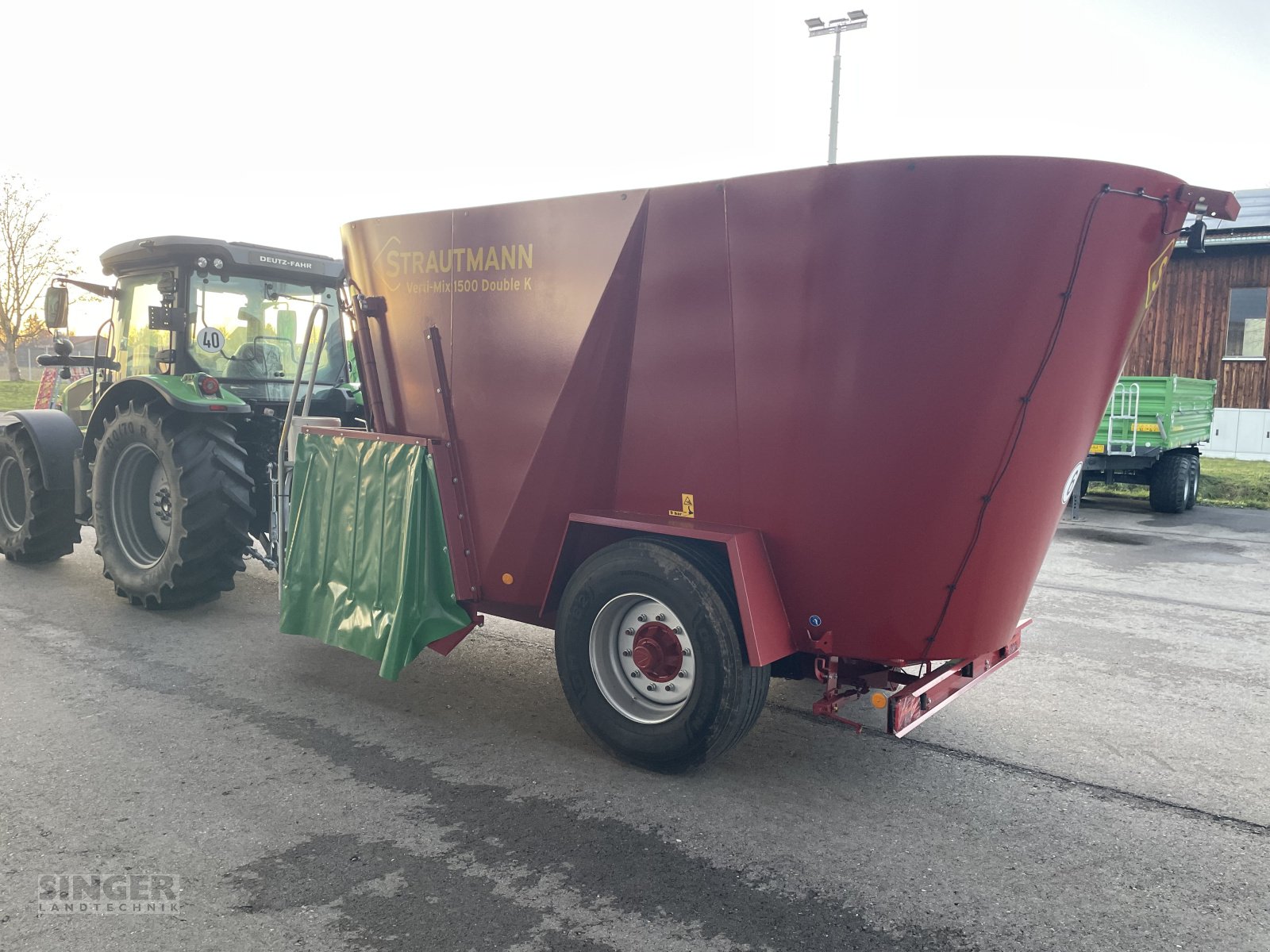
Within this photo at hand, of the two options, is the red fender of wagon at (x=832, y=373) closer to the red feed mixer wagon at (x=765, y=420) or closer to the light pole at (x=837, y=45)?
the red feed mixer wagon at (x=765, y=420)

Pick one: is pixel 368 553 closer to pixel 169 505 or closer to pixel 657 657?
pixel 657 657

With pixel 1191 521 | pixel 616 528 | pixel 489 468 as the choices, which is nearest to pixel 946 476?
pixel 616 528

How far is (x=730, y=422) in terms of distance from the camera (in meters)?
A: 3.61

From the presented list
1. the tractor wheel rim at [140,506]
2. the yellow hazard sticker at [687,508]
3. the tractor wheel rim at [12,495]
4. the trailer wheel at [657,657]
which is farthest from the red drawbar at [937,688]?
the tractor wheel rim at [12,495]

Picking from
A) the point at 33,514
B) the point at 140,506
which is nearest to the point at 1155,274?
the point at 140,506

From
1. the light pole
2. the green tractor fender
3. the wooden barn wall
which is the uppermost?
the light pole

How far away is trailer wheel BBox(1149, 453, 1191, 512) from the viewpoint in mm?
11945

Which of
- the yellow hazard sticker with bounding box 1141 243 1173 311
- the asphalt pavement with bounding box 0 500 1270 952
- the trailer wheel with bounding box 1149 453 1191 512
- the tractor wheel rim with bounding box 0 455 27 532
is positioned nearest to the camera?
the asphalt pavement with bounding box 0 500 1270 952

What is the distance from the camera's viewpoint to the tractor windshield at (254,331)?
6.57 meters

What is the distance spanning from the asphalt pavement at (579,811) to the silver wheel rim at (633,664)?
273mm

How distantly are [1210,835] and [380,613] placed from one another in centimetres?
352

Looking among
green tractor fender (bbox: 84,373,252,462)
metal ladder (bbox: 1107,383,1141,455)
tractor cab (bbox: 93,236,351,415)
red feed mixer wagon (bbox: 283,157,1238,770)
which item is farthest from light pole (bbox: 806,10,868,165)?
red feed mixer wagon (bbox: 283,157,1238,770)

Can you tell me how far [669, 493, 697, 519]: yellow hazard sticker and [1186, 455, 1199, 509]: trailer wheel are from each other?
1092cm

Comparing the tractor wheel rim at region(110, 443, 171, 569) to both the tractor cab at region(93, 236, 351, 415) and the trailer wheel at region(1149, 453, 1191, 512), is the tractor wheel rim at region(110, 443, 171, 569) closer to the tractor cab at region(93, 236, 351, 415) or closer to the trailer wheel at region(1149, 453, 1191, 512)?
the tractor cab at region(93, 236, 351, 415)
